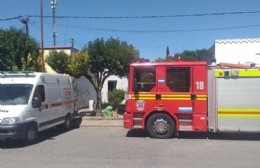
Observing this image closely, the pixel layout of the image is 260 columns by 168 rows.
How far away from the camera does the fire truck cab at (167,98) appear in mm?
14422

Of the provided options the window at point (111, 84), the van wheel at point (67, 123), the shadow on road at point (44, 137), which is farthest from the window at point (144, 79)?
the window at point (111, 84)

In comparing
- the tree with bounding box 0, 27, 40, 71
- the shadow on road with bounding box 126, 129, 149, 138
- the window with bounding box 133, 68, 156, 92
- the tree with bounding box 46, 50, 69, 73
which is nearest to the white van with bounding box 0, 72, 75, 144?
the shadow on road with bounding box 126, 129, 149, 138

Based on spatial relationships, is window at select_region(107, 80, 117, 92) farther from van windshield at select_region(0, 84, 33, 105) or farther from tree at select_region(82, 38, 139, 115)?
van windshield at select_region(0, 84, 33, 105)

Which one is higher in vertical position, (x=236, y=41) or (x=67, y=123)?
(x=236, y=41)

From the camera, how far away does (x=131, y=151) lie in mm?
12148

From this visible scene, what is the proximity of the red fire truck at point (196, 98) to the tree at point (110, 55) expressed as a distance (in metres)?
6.80

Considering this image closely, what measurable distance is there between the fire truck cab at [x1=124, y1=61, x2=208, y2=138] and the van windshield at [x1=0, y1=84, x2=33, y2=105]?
11.3ft

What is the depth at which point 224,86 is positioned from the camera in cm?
1445

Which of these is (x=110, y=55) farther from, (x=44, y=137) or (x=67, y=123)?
(x=44, y=137)

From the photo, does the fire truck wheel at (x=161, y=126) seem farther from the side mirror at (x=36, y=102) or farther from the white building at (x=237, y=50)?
the white building at (x=237, y=50)

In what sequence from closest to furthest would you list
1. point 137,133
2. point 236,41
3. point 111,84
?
point 137,133 → point 236,41 → point 111,84

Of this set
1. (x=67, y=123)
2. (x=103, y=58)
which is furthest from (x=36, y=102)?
(x=103, y=58)

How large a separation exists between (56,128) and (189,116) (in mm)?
6186

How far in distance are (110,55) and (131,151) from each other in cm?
994
